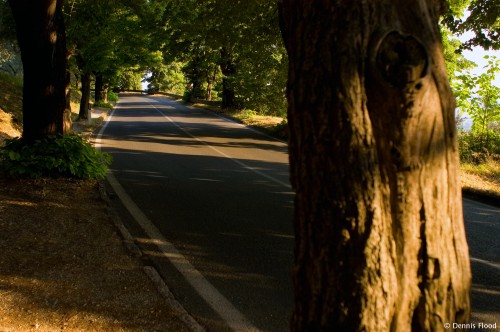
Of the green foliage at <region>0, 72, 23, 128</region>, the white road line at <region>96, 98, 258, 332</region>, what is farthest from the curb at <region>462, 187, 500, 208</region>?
the green foliage at <region>0, 72, 23, 128</region>

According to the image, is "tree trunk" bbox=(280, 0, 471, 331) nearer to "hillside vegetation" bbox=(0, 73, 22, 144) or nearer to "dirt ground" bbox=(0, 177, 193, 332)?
"dirt ground" bbox=(0, 177, 193, 332)

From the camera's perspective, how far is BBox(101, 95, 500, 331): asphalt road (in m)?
4.00

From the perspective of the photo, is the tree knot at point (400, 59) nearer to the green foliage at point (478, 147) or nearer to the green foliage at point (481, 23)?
the green foliage at point (481, 23)

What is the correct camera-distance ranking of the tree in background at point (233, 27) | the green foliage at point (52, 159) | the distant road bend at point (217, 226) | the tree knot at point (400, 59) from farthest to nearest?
the tree in background at point (233, 27) → the green foliage at point (52, 159) → the distant road bend at point (217, 226) → the tree knot at point (400, 59)

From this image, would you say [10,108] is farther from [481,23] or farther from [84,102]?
[481,23]

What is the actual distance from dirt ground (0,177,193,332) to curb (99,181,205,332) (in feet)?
0.16

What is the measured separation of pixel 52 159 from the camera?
7938 millimetres

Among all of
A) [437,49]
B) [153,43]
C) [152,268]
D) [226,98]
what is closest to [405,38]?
[437,49]

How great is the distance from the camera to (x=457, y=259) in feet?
6.10

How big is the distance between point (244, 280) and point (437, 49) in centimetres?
324

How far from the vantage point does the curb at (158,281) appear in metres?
3.47

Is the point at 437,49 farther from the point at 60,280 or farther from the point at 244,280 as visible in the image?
the point at 60,280

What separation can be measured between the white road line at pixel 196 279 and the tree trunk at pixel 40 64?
2.67m

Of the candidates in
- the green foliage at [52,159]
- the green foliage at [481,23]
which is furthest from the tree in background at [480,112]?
the green foliage at [52,159]
